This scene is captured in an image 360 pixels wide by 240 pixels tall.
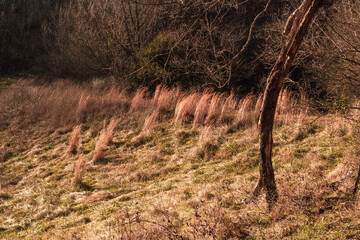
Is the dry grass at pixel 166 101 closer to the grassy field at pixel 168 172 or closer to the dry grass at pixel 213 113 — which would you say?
the grassy field at pixel 168 172

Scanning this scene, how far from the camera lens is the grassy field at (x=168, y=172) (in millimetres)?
3307

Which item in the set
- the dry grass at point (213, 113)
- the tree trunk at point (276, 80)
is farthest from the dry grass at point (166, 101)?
the tree trunk at point (276, 80)

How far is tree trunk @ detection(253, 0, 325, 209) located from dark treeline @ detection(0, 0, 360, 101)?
4.16 meters

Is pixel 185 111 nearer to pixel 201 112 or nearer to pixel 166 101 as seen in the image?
pixel 201 112

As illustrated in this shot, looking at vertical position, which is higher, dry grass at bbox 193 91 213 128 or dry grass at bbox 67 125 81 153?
dry grass at bbox 193 91 213 128

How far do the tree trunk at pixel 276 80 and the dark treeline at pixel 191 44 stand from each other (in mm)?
4164

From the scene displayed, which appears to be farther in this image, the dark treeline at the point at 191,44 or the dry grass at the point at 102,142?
the dark treeline at the point at 191,44

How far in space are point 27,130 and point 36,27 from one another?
63.2 feet

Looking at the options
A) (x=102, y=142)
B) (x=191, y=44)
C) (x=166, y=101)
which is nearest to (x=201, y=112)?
(x=166, y=101)

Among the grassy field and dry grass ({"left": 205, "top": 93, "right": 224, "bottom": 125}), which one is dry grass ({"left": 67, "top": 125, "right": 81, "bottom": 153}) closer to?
the grassy field

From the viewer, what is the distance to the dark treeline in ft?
27.9

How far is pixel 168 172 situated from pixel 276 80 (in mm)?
3603

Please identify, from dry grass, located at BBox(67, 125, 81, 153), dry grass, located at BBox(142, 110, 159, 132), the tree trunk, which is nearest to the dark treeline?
dry grass, located at BBox(142, 110, 159, 132)

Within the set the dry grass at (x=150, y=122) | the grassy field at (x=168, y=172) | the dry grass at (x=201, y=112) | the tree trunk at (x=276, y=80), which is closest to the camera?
the tree trunk at (x=276, y=80)
